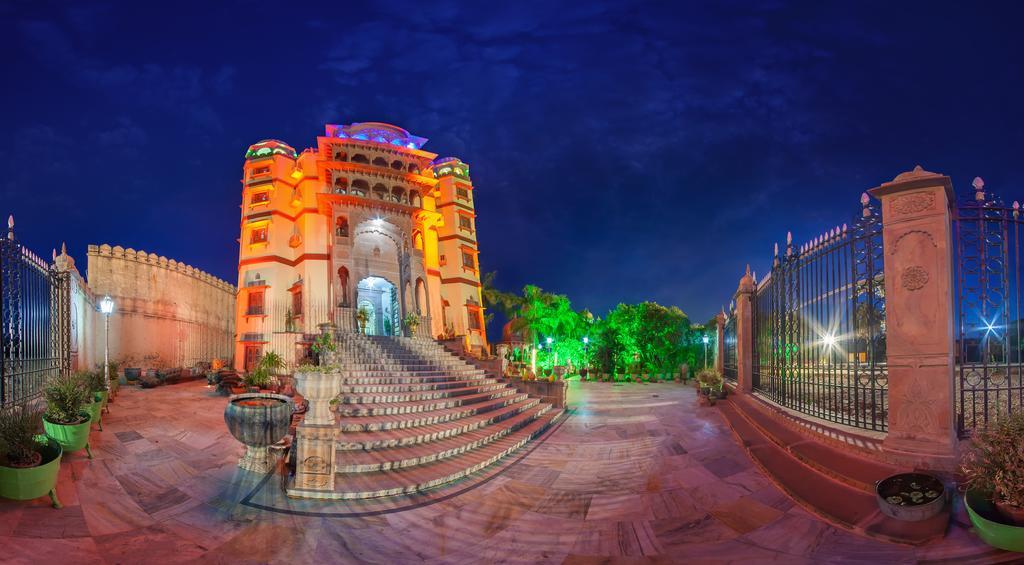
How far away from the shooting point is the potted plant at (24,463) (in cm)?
494

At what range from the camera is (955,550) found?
4059mm

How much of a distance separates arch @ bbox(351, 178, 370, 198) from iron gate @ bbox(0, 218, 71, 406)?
52.8ft

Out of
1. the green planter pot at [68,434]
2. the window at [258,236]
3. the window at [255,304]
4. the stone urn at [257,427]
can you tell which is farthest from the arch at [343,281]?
the stone urn at [257,427]

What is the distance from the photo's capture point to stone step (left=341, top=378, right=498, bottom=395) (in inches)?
460

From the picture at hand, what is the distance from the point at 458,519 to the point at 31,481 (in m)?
4.68

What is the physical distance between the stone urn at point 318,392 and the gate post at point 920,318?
7.13 meters

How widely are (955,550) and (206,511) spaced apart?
7613mm

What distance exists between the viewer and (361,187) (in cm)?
2669

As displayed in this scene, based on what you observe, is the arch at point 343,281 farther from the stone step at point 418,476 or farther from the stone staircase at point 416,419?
the stone step at point 418,476

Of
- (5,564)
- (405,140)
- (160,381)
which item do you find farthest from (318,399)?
(405,140)

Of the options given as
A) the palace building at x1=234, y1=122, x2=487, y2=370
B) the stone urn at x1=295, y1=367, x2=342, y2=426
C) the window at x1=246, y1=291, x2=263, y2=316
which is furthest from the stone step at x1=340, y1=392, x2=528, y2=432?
the window at x1=246, y1=291, x2=263, y2=316

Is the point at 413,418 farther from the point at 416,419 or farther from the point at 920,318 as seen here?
the point at 920,318

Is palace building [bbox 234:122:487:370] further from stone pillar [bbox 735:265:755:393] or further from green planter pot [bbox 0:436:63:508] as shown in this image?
green planter pot [bbox 0:436:63:508]

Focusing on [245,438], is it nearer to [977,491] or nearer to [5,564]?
[5,564]
